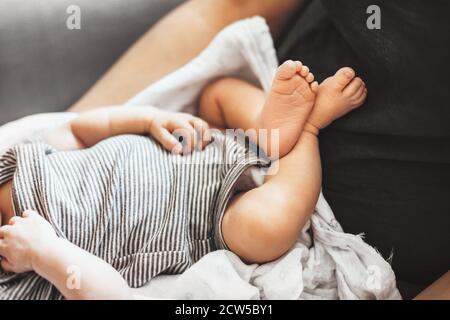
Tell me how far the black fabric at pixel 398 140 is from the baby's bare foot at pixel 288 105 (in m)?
A: 0.05

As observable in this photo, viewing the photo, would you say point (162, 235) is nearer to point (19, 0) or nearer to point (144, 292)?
point (144, 292)

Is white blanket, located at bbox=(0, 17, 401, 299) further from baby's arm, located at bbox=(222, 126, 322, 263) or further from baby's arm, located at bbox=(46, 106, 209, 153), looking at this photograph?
baby's arm, located at bbox=(46, 106, 209, 153)

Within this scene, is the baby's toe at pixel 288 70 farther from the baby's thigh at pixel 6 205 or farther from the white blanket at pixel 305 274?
the baby's thigh at pixel 6 205

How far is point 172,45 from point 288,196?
1.19 feet

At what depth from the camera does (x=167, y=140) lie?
620 mm

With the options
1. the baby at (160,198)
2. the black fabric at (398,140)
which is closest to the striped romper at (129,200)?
the baby at (160,198)

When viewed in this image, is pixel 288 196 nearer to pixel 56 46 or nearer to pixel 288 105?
pixel 288 105

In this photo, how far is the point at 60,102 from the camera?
30.7 inches

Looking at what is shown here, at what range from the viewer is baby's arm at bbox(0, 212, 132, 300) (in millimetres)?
480

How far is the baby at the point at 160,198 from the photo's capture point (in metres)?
0.51

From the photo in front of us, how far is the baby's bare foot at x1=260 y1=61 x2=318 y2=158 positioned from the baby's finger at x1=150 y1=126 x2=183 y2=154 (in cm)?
11

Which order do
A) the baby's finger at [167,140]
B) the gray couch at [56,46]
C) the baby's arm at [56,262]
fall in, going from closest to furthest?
1. the baby's arm at [56,262]
2. the baby's finger at [167,140]
3. the gray couch at [56,46]

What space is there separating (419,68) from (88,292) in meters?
0.40

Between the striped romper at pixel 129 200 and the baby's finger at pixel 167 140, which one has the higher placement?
the baby's finger at pixel 167 140
